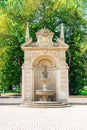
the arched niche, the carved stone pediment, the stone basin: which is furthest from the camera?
the arched niche

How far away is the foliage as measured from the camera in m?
31.7

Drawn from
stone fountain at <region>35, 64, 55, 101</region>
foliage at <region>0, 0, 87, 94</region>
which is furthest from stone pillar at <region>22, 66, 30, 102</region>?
foliage at <region>0, 0, 87, 94</region>

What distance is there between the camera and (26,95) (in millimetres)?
21172

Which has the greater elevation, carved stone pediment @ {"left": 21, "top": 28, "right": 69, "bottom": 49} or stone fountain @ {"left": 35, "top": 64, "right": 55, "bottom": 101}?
carved stone pediment @ {"left": 21, "top": 28, "right": 69, "bottom": 49}

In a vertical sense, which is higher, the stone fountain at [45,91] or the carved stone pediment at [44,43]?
the carved stone pediment at [44,43]

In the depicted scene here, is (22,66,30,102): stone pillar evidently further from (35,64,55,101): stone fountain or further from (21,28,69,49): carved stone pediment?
(21,28,69,49): carved stone pediment

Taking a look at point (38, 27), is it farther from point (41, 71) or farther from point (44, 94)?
point (44, 94)

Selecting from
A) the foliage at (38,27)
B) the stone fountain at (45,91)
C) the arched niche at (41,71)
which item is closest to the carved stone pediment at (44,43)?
the arched niche at (41,71)

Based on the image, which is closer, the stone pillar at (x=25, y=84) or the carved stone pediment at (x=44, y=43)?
the stone pillar at (x=25, y=84)

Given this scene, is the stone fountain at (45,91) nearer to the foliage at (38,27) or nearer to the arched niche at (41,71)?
the arched niche at (41,71)

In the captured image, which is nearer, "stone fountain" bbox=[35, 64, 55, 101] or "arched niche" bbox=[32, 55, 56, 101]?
"stone fountain" bbox=[35, 64, 55, 101]

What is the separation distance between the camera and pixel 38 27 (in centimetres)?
3247

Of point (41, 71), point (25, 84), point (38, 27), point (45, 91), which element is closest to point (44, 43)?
point (41, 71)

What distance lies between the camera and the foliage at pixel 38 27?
3166 centimetres
